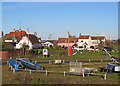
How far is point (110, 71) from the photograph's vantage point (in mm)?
22547

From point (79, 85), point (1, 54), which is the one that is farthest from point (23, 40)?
point (79, 85)

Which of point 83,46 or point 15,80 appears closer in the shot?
point 15,80

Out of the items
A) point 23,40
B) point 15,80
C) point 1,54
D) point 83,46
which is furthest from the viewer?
point 83,46

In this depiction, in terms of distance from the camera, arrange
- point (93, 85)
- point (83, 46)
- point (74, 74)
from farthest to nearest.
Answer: point (83, 46), point (74, 74), point (93, 85)

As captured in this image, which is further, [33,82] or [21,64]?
[21,64]

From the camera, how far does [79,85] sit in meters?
16.3

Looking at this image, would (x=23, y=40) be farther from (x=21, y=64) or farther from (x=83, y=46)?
(x=21, y=64)

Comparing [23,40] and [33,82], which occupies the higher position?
[23,40]

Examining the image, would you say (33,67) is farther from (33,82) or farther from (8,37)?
(8,37)

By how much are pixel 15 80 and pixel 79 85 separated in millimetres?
6723

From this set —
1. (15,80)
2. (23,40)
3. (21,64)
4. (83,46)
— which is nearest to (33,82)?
(15,80)

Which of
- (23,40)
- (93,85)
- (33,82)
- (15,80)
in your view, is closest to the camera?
(93,85)

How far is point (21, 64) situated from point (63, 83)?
9730 millimetres

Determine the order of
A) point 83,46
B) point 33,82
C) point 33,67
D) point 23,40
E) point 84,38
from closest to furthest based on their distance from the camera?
point 33,82 < point 33,67 < point 23,40 < point 83,46 < point 84,38
